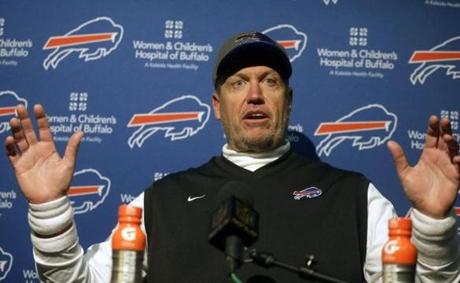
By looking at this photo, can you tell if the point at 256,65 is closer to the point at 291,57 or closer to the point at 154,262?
the point at 291,57

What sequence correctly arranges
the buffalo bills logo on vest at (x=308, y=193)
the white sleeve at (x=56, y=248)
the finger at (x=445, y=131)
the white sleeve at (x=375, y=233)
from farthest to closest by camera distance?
the buffalo bills logo on vest at (x=308, y=193)
the white sleeve at (x=375, y=233)
the white sleeve at (x=56, y=248)
the finger at (x=445, y=131)

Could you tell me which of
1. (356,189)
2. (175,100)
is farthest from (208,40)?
(356,189)

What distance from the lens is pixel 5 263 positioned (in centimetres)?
220

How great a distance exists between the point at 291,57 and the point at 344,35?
8.2 inches

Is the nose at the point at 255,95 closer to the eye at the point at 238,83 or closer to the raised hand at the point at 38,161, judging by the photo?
the eye at the point at 238,83

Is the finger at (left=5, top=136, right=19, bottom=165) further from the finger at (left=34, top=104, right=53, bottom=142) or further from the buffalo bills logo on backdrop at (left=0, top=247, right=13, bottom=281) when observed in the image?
the buffalo bills logo on backdrop at (left=0, top=247, right=13, bottom=281)

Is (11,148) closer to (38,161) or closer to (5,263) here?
(38,161)

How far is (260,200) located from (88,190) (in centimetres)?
73

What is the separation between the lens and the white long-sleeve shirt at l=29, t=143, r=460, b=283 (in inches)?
55.6

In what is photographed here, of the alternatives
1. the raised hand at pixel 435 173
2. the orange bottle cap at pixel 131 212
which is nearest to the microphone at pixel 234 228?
the orange bottle cap at pixel 131 212

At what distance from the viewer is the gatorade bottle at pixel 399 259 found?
1.12 metres

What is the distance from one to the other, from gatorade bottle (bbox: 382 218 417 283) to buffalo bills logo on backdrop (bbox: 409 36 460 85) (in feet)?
4.20

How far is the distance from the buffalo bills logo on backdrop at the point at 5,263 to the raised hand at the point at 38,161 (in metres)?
0.73

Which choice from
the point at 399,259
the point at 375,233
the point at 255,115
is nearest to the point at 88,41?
the point at 255,115
